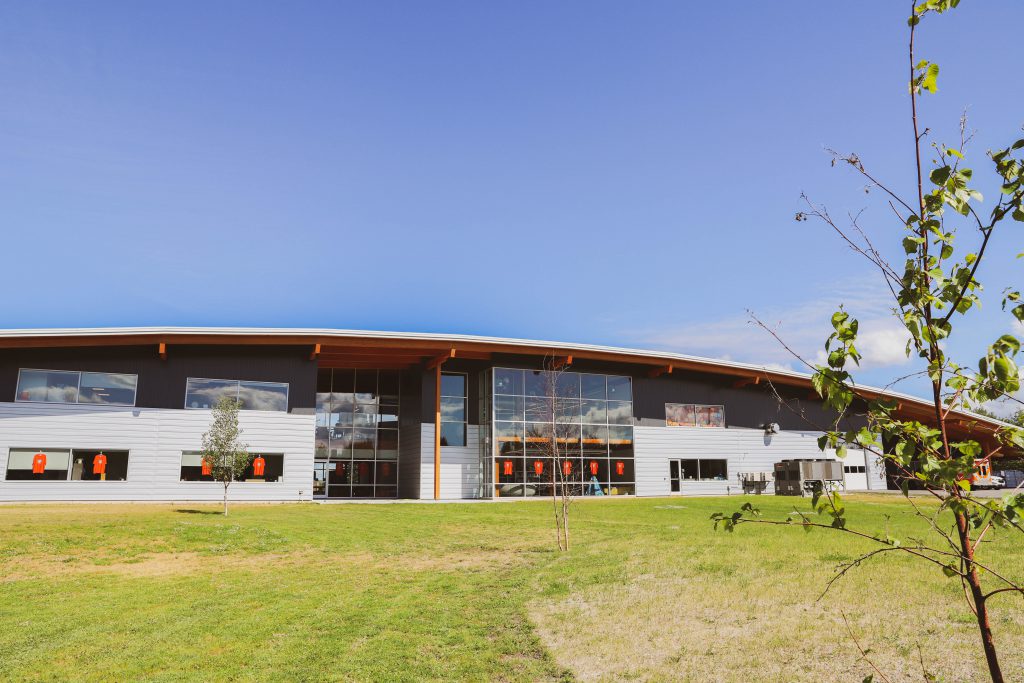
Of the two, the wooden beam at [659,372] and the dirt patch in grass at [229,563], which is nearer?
the dirt patch in grass at [229,563]

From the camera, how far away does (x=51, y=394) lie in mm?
31281

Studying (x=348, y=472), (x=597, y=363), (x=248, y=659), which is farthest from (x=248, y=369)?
(x=248, y=659)

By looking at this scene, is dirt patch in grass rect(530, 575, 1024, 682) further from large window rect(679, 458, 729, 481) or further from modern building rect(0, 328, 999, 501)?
large window rect(679, 458, 729, 481)

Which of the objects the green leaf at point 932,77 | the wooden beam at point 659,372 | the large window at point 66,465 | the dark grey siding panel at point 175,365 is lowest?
the large window at point 66,465

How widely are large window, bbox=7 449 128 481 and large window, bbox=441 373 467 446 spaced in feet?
50.2

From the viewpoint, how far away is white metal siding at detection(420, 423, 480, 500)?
3675 cm

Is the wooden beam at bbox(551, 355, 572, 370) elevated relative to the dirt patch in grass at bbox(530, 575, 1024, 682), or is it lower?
elevated

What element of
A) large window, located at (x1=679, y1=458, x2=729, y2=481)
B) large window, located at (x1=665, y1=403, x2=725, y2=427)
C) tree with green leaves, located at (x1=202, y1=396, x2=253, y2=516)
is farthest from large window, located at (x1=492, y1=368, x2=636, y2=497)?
tree with green leaves, located at (x1=202, y1=396, x2=253, y2=516)

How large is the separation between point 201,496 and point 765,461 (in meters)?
32.9

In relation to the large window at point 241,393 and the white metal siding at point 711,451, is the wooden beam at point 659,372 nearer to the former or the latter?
the white metal siding at point 711,451

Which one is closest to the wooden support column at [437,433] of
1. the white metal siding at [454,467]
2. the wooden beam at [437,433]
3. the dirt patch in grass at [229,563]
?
the wooden beam at [437,433]

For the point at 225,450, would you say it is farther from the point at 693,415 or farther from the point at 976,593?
the point at 693,415

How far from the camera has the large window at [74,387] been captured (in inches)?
1222

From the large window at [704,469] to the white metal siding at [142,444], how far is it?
2193 cm
